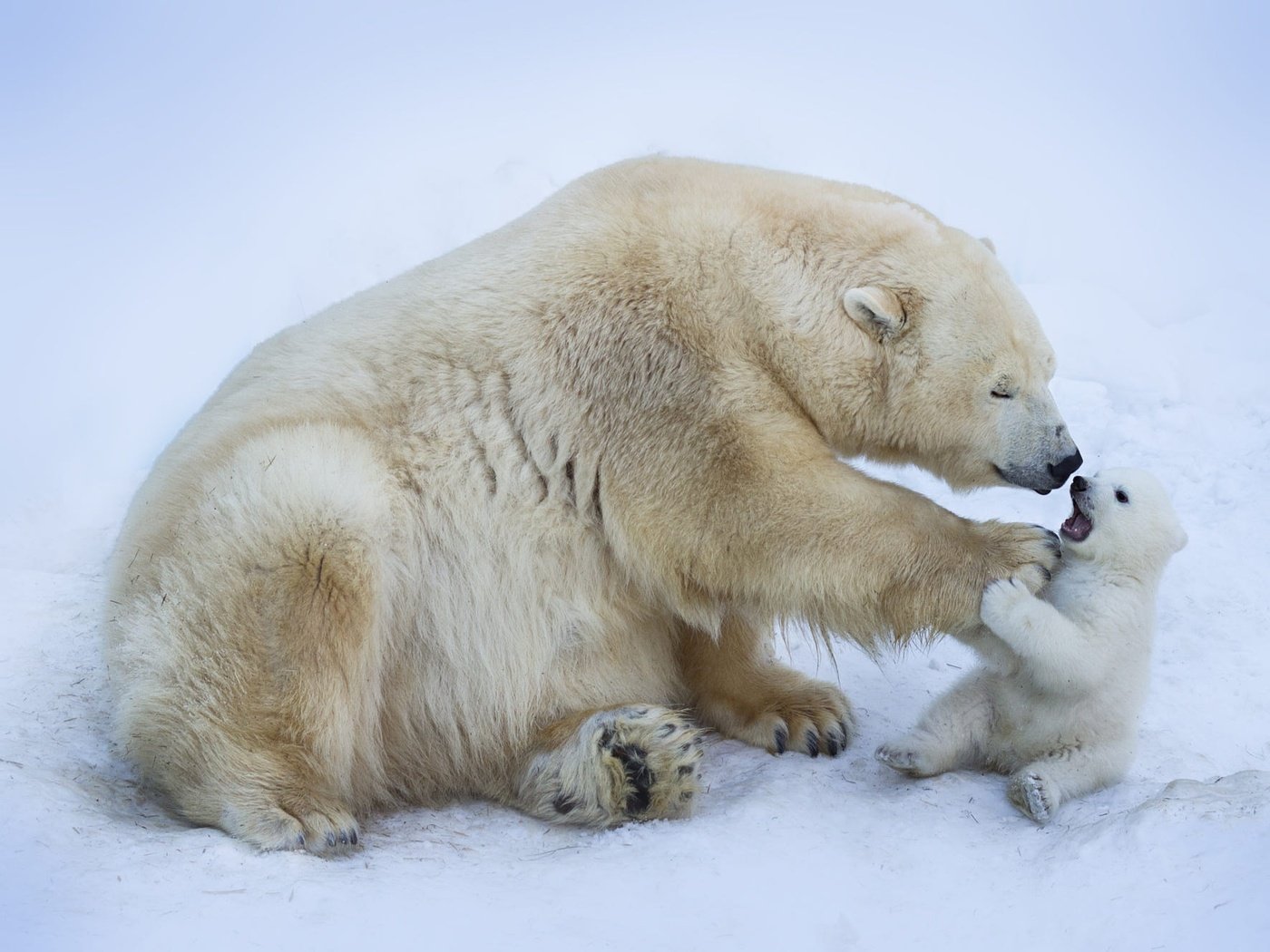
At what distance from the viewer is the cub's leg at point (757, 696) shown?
3.98m

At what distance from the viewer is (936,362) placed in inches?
143

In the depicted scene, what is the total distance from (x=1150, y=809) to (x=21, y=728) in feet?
11.4

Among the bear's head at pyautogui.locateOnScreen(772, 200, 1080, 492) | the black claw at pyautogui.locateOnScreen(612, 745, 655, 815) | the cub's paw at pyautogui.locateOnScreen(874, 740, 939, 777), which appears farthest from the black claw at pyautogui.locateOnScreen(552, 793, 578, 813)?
the bear's head at pyautogui.locateOnScreen(772, 200, 1080, 492)

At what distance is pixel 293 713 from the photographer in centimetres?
328

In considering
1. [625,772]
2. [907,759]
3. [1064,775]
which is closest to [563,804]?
[625,772]

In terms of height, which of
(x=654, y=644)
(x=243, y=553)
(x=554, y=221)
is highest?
(x=554, y=221)

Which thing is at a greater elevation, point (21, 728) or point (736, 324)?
point (736, 324)

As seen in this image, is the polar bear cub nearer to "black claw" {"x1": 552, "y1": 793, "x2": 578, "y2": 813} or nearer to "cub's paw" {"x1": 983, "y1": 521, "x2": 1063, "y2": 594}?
"cub's paw" {"x1": 983, "y1": 521, "x2": 1063, "y2": 594}

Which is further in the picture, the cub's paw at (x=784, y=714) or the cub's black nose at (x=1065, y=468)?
the cub's paw at (x=784, y=714)

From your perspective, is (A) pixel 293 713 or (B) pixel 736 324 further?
(B) pixel 736 324

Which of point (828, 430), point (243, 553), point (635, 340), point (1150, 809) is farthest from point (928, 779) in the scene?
point (243, 553)

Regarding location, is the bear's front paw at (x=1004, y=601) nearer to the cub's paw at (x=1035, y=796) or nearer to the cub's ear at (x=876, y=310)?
the cub's paw at (x=1035, y=796)

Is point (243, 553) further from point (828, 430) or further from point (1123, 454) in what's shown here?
point (1123, 454)

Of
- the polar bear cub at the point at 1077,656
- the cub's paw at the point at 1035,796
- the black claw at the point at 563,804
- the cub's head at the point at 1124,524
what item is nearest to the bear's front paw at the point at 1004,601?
the polar bear cub at the point at 1077,656
